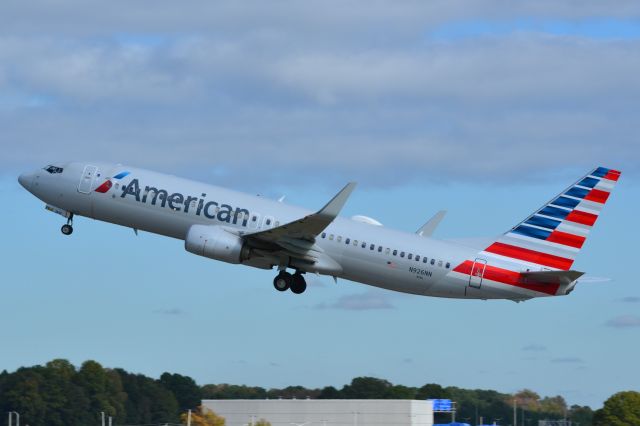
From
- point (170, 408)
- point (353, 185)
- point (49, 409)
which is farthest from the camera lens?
point (170, 408)

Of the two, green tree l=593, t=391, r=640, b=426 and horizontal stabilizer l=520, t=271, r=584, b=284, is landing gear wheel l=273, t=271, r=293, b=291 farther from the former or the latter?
green tree l=593, t=391, r=640, b=426

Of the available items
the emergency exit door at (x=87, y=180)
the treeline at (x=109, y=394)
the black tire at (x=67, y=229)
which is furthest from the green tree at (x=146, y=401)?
the emergency exit door at (x=87, y=180)

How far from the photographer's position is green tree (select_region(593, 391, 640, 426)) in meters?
140

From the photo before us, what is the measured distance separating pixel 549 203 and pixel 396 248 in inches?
403

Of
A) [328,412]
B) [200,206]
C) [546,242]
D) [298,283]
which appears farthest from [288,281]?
[328,412]

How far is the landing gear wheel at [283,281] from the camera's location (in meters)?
75.6

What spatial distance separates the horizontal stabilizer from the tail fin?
1415mm

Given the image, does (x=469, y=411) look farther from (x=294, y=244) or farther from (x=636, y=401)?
(x=294, y=244)

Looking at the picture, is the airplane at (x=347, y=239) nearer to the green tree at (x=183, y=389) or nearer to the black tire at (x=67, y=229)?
the black tire at (x=67, y=229)

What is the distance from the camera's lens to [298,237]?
72125 millimetres

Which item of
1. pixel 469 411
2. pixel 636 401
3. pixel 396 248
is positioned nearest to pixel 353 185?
pixel 396 248

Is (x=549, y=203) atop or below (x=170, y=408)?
atop

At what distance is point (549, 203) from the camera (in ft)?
247

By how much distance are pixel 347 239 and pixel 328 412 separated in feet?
124
